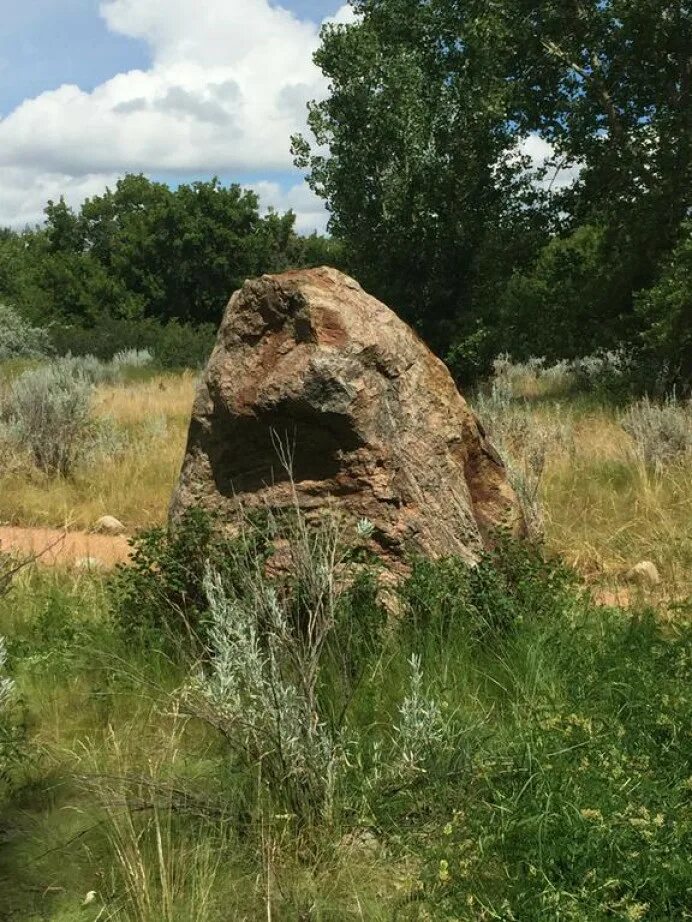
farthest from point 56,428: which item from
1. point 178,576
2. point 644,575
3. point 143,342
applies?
point 143,342

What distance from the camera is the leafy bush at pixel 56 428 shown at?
29.6 ft

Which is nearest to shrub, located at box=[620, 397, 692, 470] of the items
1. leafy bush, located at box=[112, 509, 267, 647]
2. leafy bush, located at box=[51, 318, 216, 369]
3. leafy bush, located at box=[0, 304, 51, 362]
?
leafy bush, located at box=[112, 509, 267, 647]

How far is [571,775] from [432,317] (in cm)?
1583

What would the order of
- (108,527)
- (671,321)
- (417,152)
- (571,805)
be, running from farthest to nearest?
(417,152), (671,321), (108,527), (571,805)

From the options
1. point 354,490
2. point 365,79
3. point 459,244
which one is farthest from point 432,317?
point 354,490

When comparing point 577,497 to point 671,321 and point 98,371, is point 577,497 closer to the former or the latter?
point 671,321

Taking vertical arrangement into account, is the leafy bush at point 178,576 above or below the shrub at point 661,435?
below

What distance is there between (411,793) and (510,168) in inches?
583

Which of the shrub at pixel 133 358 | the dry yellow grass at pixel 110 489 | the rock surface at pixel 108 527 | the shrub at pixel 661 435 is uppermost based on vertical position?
the shrub at pixel 661 435

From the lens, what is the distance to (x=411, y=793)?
2.73m

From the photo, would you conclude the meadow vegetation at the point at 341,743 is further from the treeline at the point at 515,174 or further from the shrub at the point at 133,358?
the shrub at the point at 133,358

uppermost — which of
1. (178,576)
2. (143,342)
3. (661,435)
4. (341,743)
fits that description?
(143,342)

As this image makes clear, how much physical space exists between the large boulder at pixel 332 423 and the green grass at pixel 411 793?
0.44 meters

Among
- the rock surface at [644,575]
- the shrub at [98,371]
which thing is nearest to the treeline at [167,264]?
the shrub at [98,371]
